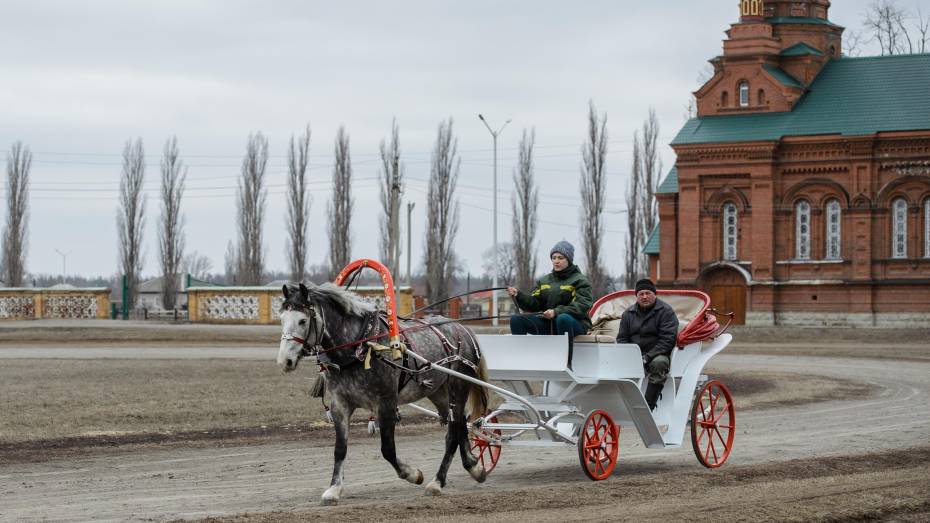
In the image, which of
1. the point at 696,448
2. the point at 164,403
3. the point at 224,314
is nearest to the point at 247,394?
the point at 164,403

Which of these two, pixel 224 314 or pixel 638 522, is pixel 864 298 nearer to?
pixel 224 314

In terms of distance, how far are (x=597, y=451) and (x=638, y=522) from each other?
3.07 m

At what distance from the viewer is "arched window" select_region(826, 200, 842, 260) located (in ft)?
189

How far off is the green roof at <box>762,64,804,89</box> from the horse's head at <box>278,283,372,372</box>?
50.9m

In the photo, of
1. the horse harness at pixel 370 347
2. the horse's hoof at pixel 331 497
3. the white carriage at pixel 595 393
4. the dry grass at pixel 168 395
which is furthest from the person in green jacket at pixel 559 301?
the dry grass at pixel 168 395

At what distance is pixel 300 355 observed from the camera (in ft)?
35.6

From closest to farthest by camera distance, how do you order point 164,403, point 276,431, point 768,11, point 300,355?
point 300,355, point 276,431, point 164,403, point 768,11

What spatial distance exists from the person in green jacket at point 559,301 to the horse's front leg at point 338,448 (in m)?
2.36

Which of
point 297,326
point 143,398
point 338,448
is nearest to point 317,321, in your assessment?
point 297,326

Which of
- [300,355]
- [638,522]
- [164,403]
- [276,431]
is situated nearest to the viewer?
[638,522]

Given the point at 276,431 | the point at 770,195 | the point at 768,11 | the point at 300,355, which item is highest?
the point at 768,11

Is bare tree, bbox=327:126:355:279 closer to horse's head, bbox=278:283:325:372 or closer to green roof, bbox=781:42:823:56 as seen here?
green roof, bbox=781:42:823:56

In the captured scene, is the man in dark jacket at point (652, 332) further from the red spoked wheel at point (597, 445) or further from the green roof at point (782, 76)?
the green roof at point (782, 76)

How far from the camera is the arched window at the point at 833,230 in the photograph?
189 feet
